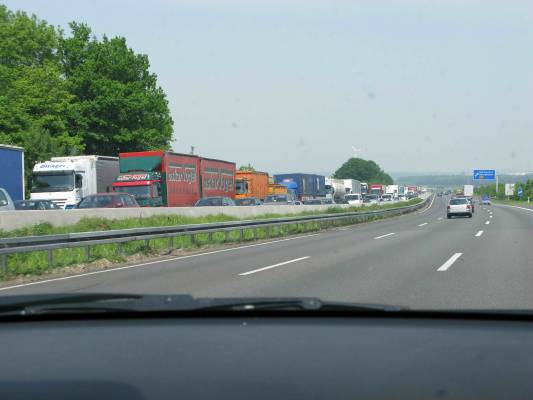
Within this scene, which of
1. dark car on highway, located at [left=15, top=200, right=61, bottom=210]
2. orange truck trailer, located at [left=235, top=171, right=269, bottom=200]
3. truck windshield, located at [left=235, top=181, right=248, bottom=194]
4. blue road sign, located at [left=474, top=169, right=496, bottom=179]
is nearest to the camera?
dark car on highway, located at [left=15, top=200, right=61, bottom=210]

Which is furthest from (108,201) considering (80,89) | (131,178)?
(80,89)

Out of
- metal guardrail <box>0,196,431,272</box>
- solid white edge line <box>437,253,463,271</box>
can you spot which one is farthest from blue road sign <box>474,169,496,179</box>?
solid white edge line <box>437,253,463,271</box>

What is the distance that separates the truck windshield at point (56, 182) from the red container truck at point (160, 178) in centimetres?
222

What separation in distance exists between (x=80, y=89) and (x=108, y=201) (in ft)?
99.6

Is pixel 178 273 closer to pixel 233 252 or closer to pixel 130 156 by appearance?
pixel 233 252

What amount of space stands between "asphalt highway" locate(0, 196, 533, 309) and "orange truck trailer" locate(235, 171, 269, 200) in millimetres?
26175

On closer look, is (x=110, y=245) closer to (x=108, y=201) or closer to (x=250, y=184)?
(x=108, y=201)

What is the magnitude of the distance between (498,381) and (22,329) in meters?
2.41

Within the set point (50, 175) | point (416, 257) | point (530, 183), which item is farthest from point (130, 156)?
point (530, 183)

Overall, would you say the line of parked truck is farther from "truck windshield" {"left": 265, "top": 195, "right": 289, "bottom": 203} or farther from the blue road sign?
the blue road sign

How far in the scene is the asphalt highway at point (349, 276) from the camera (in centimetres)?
895

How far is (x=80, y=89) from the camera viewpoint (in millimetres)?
52000

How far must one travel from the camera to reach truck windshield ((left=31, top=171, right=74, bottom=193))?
2967 cm

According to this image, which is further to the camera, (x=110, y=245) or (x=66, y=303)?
(x=110, y=245)
